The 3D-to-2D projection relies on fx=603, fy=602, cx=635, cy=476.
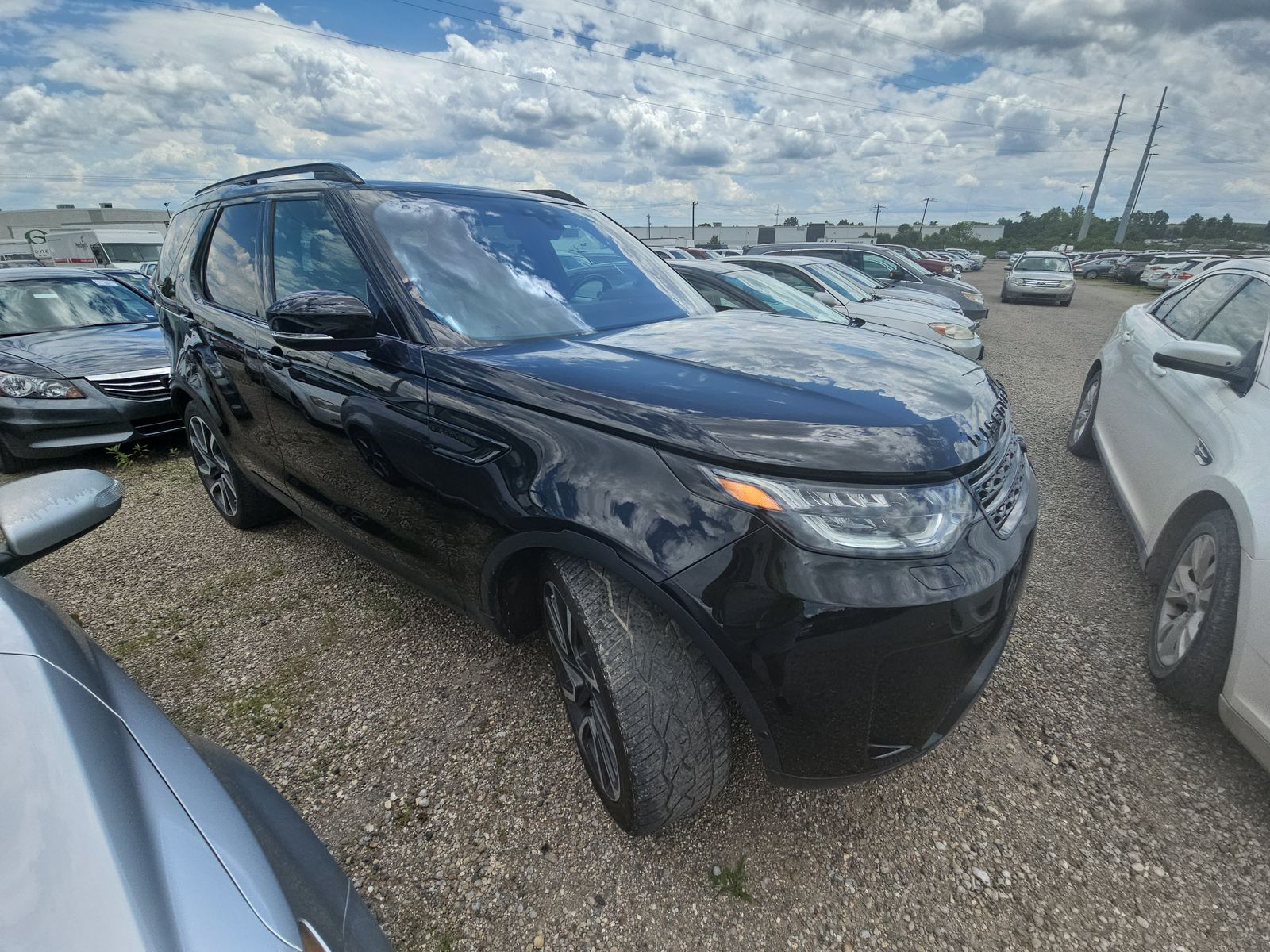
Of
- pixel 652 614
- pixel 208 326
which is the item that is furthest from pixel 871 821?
pixel 208 326

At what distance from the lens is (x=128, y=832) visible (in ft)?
2.73

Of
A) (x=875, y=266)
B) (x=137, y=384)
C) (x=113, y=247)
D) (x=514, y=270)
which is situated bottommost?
(x=113, y=247)

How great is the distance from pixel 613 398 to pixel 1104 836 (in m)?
1.83

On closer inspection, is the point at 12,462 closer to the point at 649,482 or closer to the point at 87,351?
the point at 87,351

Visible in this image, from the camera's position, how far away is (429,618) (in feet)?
8.73

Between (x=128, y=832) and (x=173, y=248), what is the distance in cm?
371

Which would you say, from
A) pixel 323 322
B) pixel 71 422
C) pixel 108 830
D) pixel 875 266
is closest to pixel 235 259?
pixel 323 322

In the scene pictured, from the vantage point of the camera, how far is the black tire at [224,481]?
326cm

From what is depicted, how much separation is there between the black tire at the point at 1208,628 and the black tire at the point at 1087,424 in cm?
244

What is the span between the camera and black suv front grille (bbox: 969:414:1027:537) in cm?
148

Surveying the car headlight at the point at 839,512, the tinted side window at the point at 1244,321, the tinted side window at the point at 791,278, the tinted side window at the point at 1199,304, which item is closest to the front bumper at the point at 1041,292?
the tinted side window at the point at 791,278

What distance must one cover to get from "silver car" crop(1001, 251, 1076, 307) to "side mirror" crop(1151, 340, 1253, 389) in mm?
16266

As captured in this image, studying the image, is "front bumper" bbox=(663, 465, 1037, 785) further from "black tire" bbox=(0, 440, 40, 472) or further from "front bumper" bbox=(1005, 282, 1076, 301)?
"front bumper" bbox=(1005, 282, 1076, 301)

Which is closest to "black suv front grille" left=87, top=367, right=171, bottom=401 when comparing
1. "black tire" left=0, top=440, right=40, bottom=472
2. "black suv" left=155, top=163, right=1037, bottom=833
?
"black tire" left=0, top=440, right=40, bottom=472
